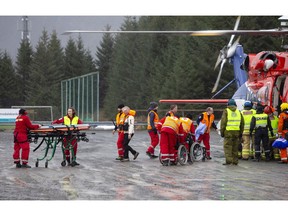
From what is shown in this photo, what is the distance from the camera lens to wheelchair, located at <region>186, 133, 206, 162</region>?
62.3 feet

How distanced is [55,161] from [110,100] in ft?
166

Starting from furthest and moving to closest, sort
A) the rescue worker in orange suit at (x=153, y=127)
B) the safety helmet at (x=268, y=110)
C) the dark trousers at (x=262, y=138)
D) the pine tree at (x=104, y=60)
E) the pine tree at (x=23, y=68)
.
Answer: the pine tree at (x=104, y=60) → the pine tree at (x=23, y=68) → the rescue worker in orange suit at (x=153, y=127) → the safety helmet at (x=268, y=110) → the dark trousers at (x=262, y=138)

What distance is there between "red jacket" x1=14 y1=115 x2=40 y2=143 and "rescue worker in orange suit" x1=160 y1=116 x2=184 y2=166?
3.16 metres

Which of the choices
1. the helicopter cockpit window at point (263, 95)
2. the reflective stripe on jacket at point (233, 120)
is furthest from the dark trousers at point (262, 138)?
the helicopter cockpit window at point (263, 95)

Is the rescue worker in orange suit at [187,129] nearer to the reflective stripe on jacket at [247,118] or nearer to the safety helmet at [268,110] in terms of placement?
the reflective stripe on jacket at [247,118]

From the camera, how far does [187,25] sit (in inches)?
2586

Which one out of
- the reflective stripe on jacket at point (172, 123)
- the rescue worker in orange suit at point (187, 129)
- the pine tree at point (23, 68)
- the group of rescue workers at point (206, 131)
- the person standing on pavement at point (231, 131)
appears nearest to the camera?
the group of rescue workers at point (206, 131)

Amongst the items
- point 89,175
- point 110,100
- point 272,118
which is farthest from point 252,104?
point 110,100

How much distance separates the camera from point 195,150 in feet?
63.6

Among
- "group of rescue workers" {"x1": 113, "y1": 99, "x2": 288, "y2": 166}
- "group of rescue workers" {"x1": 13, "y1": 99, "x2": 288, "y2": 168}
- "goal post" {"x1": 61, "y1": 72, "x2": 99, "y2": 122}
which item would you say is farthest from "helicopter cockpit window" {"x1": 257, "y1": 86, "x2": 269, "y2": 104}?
"goal post" {"x1": 61, "y1": 72, "x2": 99, "y2": 122}

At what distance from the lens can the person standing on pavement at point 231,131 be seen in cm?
1817

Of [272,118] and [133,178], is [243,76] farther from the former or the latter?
[133,178]

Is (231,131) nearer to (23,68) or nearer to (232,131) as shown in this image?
(232,131)

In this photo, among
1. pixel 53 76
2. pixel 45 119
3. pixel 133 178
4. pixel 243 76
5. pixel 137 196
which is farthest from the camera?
pixel 53 76
